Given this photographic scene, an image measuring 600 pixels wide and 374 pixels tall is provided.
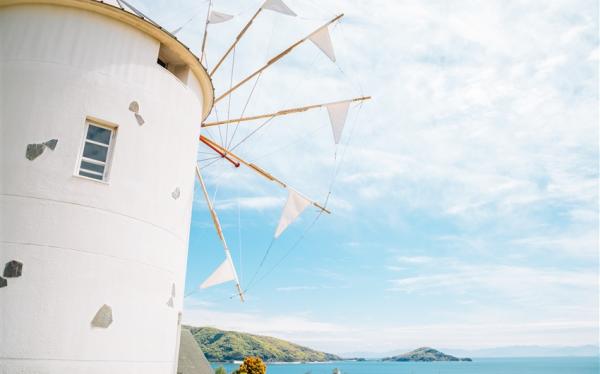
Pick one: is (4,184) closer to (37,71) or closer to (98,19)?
(37,71)

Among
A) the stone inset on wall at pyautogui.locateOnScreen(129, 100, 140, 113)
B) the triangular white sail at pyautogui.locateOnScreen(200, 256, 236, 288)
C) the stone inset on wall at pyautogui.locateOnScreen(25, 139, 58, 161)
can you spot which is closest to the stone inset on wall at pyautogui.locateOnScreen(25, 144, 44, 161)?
the stone inset on wall at pyautogui.locateOnScreen(25, 139, 58, 161)

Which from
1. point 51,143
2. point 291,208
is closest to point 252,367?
point 291,208

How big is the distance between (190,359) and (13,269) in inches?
608

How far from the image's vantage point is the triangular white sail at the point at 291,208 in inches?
491

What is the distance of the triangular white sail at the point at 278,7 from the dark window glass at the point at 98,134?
6.74 metres

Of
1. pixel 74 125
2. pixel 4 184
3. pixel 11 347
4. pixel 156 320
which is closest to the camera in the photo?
pixel 11 347

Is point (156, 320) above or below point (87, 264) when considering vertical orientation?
below

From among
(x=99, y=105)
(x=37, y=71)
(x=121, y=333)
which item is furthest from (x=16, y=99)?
(x=121, y=333)

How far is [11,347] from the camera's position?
233 inches

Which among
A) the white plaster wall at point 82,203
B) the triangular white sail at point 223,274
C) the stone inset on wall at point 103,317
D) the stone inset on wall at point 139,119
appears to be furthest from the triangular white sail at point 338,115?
the stone inset on wall at point 103,317

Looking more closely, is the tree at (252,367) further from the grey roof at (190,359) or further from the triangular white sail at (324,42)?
the triangular white sail at (324,42)

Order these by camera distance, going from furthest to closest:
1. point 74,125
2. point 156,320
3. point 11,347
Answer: point 156,320, point 74,125, point 11,347

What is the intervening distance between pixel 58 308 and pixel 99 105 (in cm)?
349

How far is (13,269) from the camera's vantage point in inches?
243
